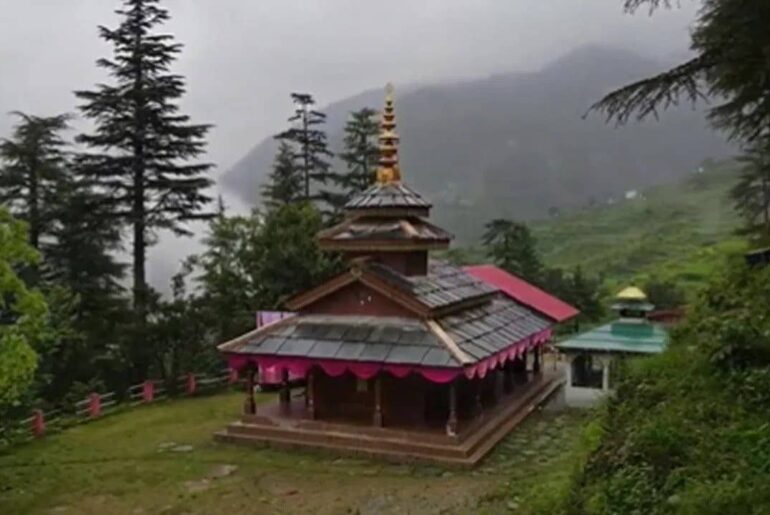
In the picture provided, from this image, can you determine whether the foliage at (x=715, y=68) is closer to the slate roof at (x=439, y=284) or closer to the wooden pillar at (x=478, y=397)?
the slate roof at (x=439, y=284)

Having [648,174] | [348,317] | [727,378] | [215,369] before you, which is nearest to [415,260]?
[348,317]

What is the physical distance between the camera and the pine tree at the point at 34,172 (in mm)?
23875

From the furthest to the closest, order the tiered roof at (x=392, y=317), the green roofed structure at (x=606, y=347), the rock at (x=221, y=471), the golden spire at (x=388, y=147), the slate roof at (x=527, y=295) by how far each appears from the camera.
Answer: the slate roof at (x=527, y=295)
the golden spire at (x=388, y=147)
the green roofed structure at (x=606, y=347)
the tiered roof at (x=392, y=317)
the rock at (x=221, y=471)

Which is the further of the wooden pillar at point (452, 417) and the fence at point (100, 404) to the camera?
the fence at point (100, 404)

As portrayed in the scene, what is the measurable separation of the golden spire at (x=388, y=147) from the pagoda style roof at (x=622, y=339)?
5879mm

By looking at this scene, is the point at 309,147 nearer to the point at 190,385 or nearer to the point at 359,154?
the point at 359,154

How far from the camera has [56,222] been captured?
2447 cm

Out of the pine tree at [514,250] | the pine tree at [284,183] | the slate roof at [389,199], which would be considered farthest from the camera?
the pine tree at [514,250]

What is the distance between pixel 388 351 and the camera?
15438 millimetres

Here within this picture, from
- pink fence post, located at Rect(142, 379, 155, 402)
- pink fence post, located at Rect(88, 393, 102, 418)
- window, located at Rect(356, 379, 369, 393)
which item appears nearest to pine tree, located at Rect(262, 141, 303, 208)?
pink fence post, located at Rect(142, 379, 155, 402)

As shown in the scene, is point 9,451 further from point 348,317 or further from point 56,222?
point 56,222

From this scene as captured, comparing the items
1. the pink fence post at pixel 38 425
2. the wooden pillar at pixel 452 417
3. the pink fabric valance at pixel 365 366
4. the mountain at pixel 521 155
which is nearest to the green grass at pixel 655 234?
the mountain at pixel 521 155

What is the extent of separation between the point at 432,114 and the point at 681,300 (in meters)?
137

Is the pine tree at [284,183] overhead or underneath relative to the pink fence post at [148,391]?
overhead
